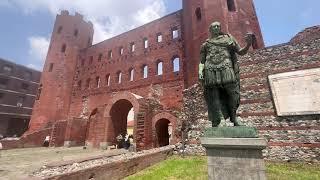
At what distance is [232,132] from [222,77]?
4.05ft

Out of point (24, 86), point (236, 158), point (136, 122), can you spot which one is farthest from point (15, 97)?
point (236, 158)

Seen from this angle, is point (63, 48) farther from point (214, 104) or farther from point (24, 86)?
point (214, 104)

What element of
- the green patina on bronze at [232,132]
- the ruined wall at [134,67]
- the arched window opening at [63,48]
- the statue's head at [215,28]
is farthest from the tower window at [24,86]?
the green patina on bronze at [232,132]

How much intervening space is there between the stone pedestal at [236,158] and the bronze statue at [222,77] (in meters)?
0.67

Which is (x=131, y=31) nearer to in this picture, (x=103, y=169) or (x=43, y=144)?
(x=43, y=144)

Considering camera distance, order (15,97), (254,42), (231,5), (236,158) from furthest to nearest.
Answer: (15,97)
(254,42)
(231,5)
(236,158)

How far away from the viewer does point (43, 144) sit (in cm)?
2302

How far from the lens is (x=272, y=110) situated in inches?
444

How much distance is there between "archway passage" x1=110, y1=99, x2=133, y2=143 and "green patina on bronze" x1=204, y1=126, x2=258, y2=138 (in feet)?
47.0

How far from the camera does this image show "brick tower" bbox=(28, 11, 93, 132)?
25.6 m

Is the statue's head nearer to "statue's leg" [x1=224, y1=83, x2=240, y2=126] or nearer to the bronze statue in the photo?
the bronze statue

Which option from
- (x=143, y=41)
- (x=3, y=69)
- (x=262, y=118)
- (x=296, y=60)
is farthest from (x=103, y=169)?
(x=3, y=69)

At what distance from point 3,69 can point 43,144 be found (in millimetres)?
22918

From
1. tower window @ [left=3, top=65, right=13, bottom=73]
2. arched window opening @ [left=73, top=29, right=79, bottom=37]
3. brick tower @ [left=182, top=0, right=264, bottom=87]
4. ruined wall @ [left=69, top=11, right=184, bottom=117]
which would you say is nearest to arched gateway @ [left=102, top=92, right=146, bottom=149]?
ruined wall @ [left=69, top=11, right=184, bottom=117]
